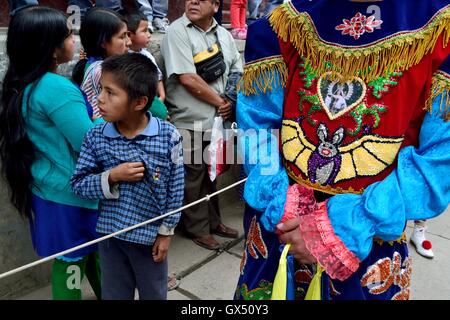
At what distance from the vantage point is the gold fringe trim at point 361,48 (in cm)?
116

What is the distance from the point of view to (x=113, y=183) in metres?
1.70

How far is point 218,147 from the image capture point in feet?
9.27

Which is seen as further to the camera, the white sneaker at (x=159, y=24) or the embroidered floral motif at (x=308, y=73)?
the white sneaker at (x=159, y=24)

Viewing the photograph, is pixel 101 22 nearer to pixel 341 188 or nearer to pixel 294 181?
pixel 294 181

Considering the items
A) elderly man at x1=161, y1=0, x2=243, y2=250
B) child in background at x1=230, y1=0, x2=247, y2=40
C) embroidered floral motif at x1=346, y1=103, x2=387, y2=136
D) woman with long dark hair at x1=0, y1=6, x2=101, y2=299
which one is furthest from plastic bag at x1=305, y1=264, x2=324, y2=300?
child in background at x1=230, y1=0, x2=247, y2=40

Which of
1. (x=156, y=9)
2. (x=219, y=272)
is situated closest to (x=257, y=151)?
(x=219, y=272)

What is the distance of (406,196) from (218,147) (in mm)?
1749

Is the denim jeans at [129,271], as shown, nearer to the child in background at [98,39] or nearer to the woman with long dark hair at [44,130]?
the woman with long dark hair at [44,130]

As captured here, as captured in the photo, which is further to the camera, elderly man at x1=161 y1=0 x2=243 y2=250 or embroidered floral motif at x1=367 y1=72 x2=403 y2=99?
elderly man at x1=161 y1=0 x2=243 y2=250

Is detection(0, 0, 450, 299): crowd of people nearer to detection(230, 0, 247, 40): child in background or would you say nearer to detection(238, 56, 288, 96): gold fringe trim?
detection(238, 56, 288, 96): gold fringe trim

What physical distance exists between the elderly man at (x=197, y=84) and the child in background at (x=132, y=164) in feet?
3.65

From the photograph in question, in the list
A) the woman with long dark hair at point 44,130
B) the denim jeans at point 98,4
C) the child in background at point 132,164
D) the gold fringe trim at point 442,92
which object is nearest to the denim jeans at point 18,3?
the denim jeans at point 98,4

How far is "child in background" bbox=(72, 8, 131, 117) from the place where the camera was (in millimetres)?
2305

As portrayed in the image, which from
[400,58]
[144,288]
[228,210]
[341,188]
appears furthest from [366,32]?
[228,210]
